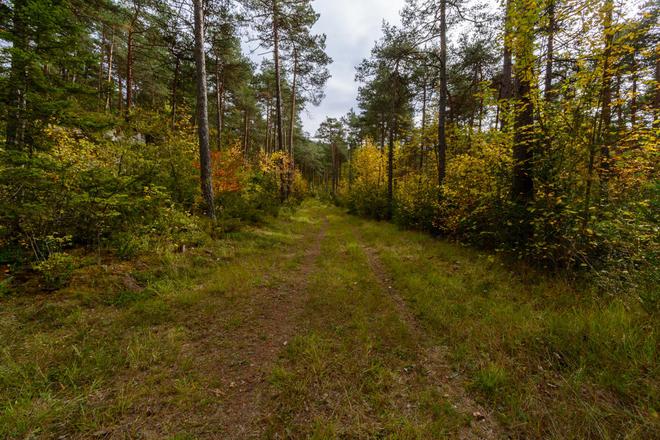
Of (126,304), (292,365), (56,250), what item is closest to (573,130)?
(292,365)

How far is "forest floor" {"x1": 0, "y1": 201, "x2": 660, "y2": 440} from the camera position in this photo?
6.79ft

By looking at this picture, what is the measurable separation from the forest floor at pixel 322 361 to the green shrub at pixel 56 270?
0.26m

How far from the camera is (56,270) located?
4246 mm

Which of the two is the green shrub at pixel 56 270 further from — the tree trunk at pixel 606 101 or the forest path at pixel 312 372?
the tree trunk at pixel 606 101

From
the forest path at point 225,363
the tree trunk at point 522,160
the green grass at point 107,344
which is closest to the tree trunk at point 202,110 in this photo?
the green grass at point 107,344

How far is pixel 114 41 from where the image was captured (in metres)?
16.7

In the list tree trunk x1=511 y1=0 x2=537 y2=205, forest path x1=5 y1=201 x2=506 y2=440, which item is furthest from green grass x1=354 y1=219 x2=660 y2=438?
tree trunk x1=511 y1=0 x2=537 y2=205

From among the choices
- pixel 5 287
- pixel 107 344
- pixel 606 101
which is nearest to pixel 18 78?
pixel 5 287

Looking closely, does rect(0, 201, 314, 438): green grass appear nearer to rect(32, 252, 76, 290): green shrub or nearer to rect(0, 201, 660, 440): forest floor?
rect(0, 201, 660, 440): forest floor

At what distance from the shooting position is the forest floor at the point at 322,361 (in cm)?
207

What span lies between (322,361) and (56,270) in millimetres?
5219

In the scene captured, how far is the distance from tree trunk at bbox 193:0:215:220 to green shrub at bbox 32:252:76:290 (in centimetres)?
420

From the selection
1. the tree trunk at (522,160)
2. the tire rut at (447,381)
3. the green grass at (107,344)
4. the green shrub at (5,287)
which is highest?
the tree trunk at (522,160)

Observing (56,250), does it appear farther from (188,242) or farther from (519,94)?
(519,94)
